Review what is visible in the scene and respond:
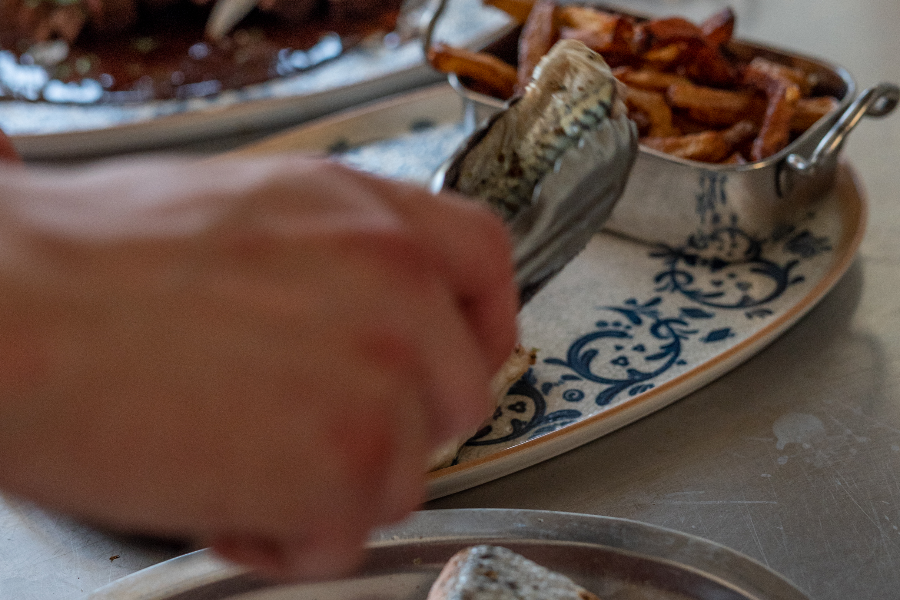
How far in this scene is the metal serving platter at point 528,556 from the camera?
516 mm

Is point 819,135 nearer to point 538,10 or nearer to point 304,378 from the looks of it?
point 538,10

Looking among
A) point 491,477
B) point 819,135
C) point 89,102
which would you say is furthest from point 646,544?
point 89,102

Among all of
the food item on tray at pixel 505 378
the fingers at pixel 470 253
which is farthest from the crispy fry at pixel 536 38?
the fingers at pixel 470 253

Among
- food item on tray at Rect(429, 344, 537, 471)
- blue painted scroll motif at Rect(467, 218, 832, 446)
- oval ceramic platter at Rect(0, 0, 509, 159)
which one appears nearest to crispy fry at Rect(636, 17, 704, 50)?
blue painted scroll motif at Rect(467, 218, 832, 446)

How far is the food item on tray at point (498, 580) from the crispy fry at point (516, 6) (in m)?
0.83

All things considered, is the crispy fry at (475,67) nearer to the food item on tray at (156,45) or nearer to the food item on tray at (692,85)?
the food item on tray at (692,85)

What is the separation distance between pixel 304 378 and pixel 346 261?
0.11 feet

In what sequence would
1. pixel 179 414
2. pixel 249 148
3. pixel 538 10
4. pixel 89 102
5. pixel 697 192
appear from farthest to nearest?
1. pixel 89 102
2. pixel 249 148
3. pixel 538 10
4. pixel 697 192
5. pixel 179 414

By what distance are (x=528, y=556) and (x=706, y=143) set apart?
560mm

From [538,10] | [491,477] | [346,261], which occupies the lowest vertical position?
[491,477]

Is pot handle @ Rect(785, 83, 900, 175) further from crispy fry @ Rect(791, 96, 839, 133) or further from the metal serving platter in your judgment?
the metal serving platter

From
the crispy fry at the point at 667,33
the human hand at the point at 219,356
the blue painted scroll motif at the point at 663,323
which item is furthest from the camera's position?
the crispy fry at the point at 667,33

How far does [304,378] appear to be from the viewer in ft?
0.70

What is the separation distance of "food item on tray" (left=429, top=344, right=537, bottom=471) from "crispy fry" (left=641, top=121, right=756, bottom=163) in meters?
0.31
